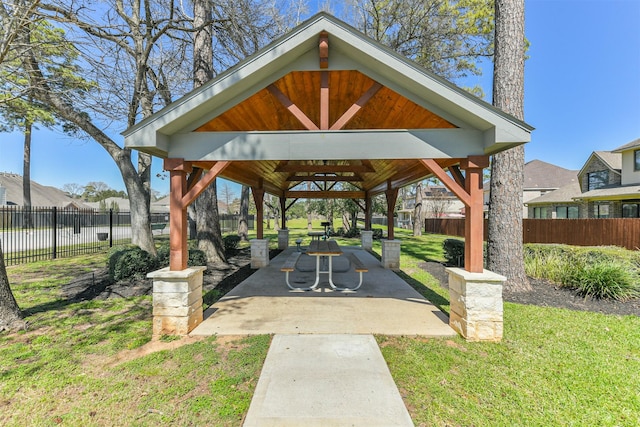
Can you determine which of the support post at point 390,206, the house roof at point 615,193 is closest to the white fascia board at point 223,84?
the support post at point 390,206

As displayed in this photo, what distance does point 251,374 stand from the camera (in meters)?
3.13

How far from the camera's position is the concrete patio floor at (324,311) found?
4.26m

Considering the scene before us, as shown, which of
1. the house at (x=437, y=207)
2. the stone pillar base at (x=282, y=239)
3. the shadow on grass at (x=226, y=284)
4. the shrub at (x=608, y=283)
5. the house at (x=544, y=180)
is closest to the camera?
the shrub at (x=608, y=283)

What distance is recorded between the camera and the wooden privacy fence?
452 inches

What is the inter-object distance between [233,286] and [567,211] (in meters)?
25.9

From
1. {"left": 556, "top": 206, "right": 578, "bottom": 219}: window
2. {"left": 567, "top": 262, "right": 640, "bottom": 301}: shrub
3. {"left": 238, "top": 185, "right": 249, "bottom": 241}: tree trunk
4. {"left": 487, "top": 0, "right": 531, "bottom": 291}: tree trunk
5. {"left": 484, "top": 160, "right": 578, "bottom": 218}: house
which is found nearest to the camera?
{"left": 567, "top": 262, "right": 640, "bottom": 301}: shrub

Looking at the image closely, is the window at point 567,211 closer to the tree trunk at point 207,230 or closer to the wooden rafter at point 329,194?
the wooden rafter at point 329,194

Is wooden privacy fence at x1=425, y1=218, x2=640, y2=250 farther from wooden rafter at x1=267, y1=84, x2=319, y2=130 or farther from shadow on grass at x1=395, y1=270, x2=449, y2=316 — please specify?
wooden rafter at x1=267, y1=84, x2=319, y2=130

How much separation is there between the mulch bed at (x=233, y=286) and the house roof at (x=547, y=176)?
28073mm

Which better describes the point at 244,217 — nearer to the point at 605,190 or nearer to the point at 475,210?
the point at 475,210

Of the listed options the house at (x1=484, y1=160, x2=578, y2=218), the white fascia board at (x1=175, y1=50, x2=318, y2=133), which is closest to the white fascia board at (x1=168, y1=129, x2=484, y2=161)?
the white fascia board at (x1=175, y1=50, x2=318, y2=133)

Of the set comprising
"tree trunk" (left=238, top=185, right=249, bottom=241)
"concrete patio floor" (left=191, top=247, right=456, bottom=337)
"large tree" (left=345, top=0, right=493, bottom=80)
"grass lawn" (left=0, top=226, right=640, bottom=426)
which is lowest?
"grass lawn" (left=0, top=226, right=640, bottom=426)

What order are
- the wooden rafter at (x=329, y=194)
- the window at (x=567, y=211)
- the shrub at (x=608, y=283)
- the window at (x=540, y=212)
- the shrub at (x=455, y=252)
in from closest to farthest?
the shrub at (x=608, y=283) → the shrub at (x=455, y=252) → the wooden rafter at (x=329, y=194) → the window at (x=567, y=211) → the window at (x=540, y=212)

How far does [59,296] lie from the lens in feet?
19.5
